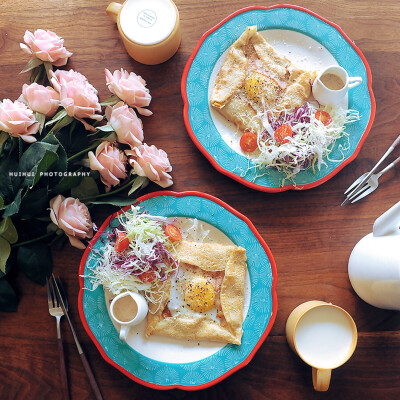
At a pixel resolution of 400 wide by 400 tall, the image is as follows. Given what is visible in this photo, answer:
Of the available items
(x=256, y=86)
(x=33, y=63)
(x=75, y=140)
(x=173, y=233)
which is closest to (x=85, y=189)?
(x=75, y=140)

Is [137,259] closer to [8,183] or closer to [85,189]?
[85,189]

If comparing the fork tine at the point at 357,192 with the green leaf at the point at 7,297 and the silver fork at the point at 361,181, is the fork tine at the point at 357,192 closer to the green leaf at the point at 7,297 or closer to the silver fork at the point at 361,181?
the silver fork at the point at 361,181

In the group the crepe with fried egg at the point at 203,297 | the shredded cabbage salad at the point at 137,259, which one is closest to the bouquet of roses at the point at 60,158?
the shredded cabbage salad at the point at 137,259

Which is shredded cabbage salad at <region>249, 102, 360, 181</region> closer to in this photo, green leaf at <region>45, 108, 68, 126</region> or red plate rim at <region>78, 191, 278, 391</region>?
red plate rim at <region>78, 191, 278, 391</region>

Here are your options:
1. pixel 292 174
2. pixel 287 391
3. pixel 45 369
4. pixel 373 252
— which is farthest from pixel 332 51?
pixel 45 369

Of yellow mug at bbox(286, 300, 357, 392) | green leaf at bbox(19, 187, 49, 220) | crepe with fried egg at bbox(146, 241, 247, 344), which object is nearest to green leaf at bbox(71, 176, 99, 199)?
green leaf at bbox(19, 187, 49, 220)

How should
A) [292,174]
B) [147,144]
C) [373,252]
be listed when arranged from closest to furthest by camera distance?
[373,252] < [292,174] < [147,144]

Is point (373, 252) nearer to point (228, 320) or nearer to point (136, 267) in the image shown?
point (228, 320)
